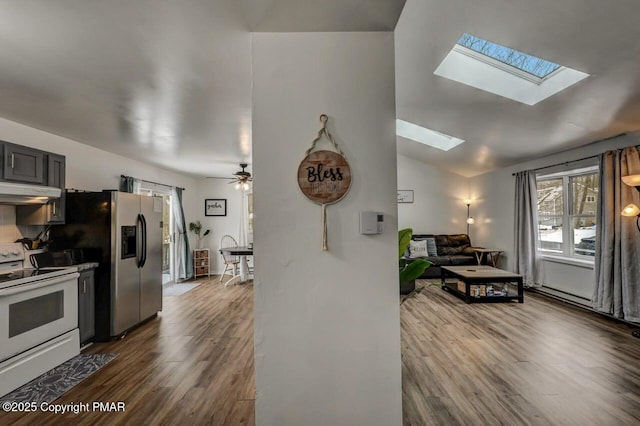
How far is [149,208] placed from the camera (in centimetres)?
387

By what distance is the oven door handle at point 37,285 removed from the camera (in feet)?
7.29

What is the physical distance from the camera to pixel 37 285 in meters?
2.45

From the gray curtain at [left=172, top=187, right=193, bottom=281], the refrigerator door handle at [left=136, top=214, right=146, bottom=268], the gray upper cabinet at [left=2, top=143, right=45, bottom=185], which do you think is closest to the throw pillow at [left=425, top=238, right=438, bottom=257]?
the gray curtain at [left=172, top=187, right=193, bottom=281]

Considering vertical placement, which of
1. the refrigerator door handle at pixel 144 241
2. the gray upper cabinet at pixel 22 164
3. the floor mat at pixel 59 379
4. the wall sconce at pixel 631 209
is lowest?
the floor mat at pixel 59 379

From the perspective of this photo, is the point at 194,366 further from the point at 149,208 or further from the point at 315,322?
the point at 149,208

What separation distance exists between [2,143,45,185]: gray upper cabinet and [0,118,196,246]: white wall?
0.53 m

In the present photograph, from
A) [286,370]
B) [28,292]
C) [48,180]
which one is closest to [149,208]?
[48,180]

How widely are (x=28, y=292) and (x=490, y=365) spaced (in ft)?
13.5

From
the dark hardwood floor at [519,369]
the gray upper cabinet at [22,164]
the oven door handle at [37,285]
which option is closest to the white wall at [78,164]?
the gray upper cabinet at [22,164]

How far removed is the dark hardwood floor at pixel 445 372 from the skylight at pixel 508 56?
2.92 meters

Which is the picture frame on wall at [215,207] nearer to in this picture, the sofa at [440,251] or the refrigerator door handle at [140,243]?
the refrigerator door handle at [140,243]

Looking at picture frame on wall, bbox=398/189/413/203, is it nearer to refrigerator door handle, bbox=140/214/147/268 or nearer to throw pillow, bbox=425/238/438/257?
throw pillow, bbox=425/238/438/257

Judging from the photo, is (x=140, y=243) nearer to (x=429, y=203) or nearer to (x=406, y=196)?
(x=406, y=196)

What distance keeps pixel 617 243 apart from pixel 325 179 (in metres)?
4.23
